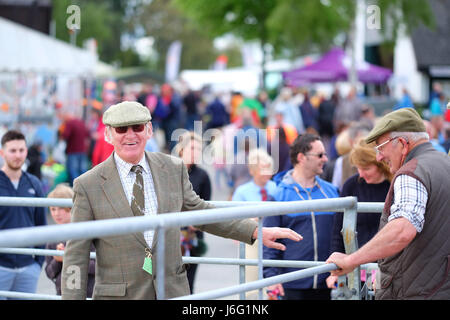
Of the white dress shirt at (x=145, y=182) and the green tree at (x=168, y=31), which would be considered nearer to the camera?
the white dress shirt at (x=145, y=182)

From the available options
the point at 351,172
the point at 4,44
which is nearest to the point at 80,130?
the point at 4,44

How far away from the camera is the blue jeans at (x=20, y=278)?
657 centimetres

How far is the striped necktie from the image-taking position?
3986 mm

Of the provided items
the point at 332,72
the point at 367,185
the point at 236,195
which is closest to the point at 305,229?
the point at 367,185

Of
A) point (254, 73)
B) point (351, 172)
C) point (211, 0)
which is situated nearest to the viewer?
point (351, 172)

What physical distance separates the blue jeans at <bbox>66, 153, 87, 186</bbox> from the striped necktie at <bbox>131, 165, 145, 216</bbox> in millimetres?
12703

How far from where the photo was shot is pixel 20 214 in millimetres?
6879

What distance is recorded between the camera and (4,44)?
55.9ft

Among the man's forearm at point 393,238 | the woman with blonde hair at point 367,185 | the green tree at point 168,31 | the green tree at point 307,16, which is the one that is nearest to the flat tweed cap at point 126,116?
the man's forearm at point 393,238

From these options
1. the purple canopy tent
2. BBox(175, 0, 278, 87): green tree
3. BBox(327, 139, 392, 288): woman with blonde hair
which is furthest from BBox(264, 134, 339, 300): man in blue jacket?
BBox(175, 0, 278, 87): green tree

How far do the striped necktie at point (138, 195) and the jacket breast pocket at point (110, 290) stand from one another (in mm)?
373

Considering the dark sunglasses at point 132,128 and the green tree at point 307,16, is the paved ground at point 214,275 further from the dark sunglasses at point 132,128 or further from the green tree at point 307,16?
the green tree at point 307,16
